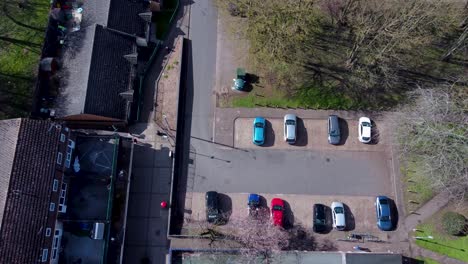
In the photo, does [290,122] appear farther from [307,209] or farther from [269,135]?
[307,209]

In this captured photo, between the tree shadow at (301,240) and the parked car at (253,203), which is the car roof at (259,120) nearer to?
the parked car at (253,203)

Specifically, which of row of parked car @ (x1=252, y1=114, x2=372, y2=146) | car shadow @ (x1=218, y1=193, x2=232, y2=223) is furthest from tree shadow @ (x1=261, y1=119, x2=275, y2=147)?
car shadow @ (x1=218, y1=193, x2=232, y2=223)

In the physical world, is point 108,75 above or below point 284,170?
above

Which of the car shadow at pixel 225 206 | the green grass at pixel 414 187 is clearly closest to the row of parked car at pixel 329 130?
the green grass at pixel 414 187

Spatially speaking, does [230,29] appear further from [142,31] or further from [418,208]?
[418,208]

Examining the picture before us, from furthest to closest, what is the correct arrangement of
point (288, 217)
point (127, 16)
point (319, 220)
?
1. point (127, 16)
2. point (288, 217)
3. point (319, 220)

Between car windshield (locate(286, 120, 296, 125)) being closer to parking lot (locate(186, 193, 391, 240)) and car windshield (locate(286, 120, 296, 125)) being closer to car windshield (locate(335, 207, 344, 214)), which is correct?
parking lot (locate(186, 193, 391, 240))

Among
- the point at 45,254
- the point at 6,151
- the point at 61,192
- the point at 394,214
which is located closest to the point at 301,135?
the point at 394,214
